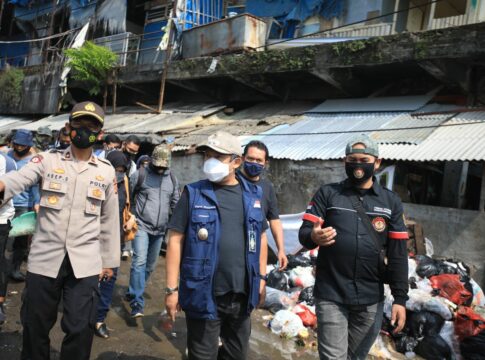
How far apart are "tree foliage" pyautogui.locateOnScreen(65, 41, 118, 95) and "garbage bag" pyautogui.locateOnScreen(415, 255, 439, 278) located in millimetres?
10588

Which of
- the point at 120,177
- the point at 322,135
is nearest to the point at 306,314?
the point at 120,177

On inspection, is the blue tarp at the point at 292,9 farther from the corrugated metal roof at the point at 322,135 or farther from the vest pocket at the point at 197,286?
the vest pocket at the point at 197,286

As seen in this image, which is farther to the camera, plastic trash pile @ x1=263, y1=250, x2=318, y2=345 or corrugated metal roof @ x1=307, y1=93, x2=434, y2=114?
corrugated metal roof @ x1=307, y1=93, x2=434, y2=114

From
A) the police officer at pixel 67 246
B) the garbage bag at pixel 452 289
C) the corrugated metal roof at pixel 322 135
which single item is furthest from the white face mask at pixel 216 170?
the corrugated metal roof at pixel 322 135

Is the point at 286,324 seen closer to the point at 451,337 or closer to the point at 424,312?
the point at 424,312

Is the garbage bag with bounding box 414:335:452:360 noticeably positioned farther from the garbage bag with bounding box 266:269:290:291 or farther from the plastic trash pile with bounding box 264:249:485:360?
the garbage bag with bounding box 266:269:290:291

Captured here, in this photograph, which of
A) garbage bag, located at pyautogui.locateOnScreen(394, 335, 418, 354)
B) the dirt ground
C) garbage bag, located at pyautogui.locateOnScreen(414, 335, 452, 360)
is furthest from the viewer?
garbage bag, located at pyautogui.locateOnScreen(394, 335, 418, 354)

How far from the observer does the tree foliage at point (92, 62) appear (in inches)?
499

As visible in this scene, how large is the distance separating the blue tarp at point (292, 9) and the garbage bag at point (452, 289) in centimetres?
793

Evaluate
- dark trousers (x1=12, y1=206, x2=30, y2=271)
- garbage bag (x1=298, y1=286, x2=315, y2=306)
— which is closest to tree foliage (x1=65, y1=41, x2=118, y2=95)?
dark trousers (x1=12, y1=206, x2=30, y2=271)

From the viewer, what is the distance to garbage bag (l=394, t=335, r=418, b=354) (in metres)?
4.47

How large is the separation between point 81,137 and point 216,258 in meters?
1.16

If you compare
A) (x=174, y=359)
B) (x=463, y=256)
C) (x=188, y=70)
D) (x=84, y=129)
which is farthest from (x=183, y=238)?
(x=188, y=70)

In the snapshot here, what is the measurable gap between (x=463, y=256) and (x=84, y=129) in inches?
214
